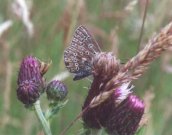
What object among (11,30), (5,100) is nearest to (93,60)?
(5,100)

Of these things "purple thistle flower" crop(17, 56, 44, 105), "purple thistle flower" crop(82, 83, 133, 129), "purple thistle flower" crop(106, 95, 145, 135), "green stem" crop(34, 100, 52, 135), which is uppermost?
"purple thistle flower" crop(17, 56, 44, 105)

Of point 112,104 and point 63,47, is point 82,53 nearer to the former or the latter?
point 112,104

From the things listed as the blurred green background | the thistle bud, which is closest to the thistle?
the thistle bud

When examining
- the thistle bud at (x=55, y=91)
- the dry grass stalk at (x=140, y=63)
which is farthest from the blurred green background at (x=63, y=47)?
the dry grass stalk at (x=140, y=63)

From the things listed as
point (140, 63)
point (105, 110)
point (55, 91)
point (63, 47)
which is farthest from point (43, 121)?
point (63, 47)

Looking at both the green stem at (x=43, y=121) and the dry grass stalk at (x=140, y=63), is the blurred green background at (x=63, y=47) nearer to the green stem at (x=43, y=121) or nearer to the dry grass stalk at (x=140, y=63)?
the green stem at (x=43, y=121)

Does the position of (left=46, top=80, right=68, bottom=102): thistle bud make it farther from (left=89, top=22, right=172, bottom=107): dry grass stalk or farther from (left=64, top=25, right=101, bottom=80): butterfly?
(left=89, top=22, right=172, bottom=107): dry grass stalk
